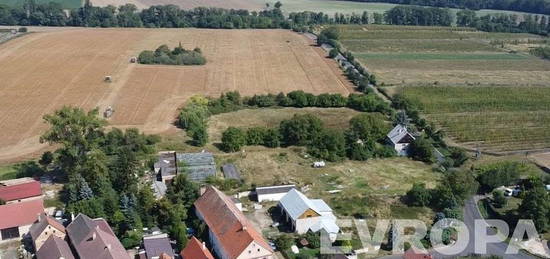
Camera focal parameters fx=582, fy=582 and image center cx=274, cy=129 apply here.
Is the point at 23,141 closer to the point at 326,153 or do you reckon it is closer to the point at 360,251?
the point at 326,153

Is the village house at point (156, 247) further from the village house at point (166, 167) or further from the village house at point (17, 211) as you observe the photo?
A: the village house at point (166, 167)

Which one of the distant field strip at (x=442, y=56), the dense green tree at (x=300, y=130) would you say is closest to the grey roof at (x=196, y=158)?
the dense green tree at (x=300, y=130)

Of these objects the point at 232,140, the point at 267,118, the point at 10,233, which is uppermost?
the point at 232,140

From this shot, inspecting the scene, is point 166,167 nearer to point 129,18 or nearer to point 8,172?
point 8,172

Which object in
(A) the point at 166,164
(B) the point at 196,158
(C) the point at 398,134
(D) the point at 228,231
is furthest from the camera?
(C) the point at 398,134

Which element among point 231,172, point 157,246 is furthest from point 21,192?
point 231,172

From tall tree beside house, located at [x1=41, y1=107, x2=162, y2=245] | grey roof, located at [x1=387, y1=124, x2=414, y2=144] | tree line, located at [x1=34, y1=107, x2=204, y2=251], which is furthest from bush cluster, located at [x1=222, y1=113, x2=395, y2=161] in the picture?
tall tree beside house, located at [x1=41, y1=107, x2=162, y2=245]
